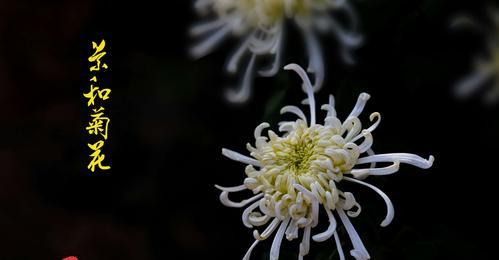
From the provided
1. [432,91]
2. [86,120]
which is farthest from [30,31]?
[432,91]

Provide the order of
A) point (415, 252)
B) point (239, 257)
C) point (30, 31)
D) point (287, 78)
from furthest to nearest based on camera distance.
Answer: point (30, 31), point (239, 257), point (287, 78), point (415, 252)

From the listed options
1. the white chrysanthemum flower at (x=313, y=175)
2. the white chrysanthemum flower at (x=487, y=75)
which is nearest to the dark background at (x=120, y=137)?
the white chrysanthemum flower at (x=487, y=75)

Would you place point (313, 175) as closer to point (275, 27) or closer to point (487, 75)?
point (275, 27)

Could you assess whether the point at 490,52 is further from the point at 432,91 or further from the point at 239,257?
the point at 239,257

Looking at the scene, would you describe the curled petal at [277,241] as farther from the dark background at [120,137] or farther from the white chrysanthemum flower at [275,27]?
the dark background at [120,137]

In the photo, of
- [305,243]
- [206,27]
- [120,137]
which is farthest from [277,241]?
[120,137]
